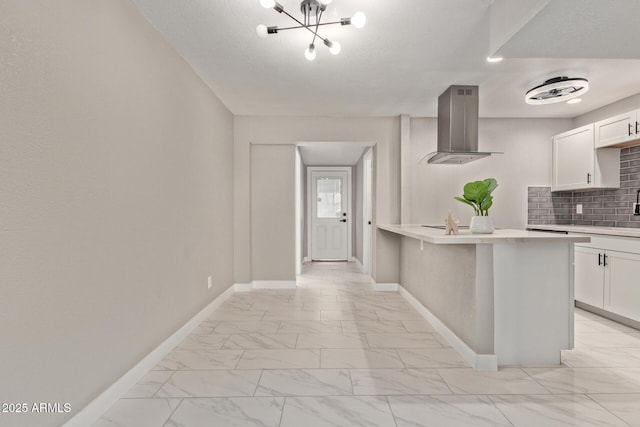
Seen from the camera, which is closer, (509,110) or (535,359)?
(535,359)

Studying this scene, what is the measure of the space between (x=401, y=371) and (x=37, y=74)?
2530 mm

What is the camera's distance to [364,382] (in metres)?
2.11

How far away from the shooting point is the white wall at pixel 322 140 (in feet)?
15.1

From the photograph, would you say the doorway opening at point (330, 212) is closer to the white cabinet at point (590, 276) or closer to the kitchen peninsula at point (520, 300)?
the white cabinet at point (590, 276)

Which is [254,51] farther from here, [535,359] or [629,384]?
[629,384]

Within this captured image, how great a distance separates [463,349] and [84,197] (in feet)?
8.57

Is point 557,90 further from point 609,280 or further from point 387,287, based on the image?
point 387,287

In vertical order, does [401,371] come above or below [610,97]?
below

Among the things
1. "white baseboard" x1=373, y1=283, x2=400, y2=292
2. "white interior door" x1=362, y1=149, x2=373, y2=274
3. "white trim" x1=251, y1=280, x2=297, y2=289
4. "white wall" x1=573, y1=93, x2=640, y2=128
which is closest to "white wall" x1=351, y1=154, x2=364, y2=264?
"white interior door" x1=362, y1=149, x2=373, y2=274

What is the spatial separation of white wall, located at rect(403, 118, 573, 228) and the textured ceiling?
0.35 metres

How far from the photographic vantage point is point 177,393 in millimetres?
1991

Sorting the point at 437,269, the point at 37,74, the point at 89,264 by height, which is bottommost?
the point at 437,269

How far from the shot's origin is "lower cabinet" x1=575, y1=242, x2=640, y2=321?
3049mm

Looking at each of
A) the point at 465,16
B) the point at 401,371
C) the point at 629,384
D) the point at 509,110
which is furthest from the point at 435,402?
the point at 509,110
